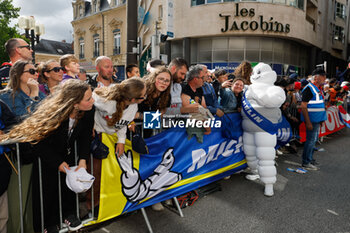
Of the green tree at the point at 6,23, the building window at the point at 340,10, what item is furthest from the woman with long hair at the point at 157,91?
the building window at the point at 340,10

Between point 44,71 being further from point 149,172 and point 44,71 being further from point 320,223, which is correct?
point 320,223

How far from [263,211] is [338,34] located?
110 feet

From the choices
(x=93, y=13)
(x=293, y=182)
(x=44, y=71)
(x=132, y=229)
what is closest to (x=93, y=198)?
(x=132, y=229)

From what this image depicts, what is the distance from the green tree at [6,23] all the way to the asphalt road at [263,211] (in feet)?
82.6

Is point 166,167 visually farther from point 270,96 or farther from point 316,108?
point 316,108

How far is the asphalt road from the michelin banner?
281 mm

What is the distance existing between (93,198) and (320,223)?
291cm

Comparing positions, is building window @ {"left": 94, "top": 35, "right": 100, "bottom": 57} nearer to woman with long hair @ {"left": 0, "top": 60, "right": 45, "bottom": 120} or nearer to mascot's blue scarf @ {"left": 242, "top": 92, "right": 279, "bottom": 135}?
woman with long hair @ {"left": 0, "top": 60, "right": 45, "bottom": 120}

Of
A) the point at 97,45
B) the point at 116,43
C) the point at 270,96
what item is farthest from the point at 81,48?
the point at 270,96

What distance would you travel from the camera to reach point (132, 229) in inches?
113

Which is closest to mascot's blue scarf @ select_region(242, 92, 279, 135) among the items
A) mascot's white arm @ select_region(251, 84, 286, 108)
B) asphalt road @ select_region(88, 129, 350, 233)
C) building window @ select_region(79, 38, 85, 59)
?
mascot's white arm @ select_region(251, 84, 286, 108)

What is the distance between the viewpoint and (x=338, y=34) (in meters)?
28.6

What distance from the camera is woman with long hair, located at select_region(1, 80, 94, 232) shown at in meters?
2.19

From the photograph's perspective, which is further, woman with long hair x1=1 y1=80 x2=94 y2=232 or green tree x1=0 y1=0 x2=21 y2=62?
green tree x1=0 y1=0 x2=21 y2=62
